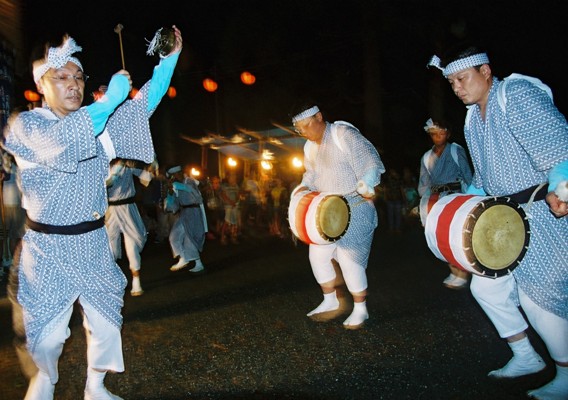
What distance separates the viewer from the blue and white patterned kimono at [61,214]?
2.33m

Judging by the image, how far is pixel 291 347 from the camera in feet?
12.7

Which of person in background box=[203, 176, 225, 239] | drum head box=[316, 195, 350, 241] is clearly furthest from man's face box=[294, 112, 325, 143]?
person in background box=[203, 176, 225, 239]

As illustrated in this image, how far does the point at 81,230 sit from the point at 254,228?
36.0 feet

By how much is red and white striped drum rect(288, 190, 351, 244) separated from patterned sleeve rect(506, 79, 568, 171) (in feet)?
5.48

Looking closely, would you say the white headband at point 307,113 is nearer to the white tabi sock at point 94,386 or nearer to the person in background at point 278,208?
the white tabi sock at point 94,386

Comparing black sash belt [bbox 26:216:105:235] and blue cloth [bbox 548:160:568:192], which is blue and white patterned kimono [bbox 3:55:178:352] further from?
blue cloth [bbox 548:160:568:192]

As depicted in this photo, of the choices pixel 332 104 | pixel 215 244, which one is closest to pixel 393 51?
pixel 332 104

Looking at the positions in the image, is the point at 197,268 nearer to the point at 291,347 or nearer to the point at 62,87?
the point at 291,347

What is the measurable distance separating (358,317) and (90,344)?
2.47 m

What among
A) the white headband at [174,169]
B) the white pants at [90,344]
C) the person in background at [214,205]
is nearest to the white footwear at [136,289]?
the white headband at [174,169]

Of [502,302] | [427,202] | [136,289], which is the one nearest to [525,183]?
[502,302]

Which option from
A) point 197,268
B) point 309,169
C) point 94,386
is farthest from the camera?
point 197,268

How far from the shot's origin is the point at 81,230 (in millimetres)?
2629

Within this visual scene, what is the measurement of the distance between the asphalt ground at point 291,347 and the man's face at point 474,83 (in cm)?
190
